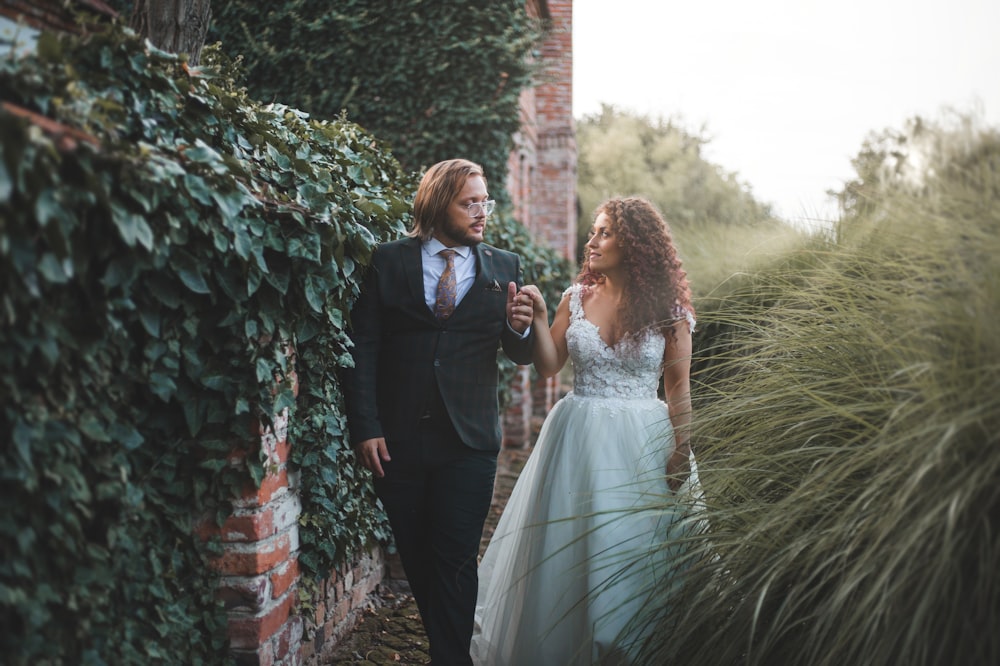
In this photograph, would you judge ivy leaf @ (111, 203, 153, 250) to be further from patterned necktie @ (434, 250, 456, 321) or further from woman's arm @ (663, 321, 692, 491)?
woman's arm @ (663, 321, 692, 491)

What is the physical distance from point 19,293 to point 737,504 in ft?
7.21

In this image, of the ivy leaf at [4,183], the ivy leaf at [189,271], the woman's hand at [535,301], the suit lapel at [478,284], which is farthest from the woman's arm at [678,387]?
the ivy leaf at [4,183]

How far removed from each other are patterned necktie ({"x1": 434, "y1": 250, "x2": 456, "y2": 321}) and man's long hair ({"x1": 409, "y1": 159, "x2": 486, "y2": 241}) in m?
0.20

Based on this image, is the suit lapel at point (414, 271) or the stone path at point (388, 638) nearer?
the suit lapel at point (414, 271)

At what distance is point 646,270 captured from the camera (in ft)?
12.6

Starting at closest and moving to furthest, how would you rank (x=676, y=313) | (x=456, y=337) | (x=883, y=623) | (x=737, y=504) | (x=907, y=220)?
(x=883, y=623) → (x=907, y=220) → (x=737, y=504) → (x=456, y=337) → (x=676, y=313)

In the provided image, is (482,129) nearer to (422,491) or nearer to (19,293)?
(422,491)

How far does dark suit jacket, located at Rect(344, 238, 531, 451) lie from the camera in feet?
11.0

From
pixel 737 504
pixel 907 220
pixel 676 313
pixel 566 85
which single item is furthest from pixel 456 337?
pixel 566 85

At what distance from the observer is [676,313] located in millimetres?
3730

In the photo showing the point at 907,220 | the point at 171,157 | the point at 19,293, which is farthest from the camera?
the point at 907,220

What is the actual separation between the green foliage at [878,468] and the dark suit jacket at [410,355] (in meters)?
0.90

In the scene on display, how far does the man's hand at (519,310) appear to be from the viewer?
3.54 m

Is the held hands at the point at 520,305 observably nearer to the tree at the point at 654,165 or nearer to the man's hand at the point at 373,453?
the man's hand at the point at 373,453
